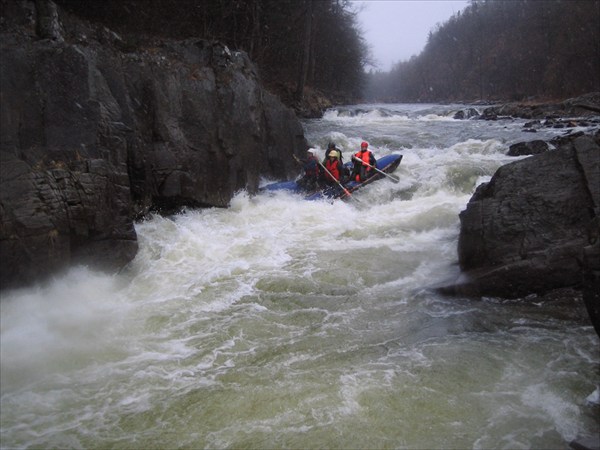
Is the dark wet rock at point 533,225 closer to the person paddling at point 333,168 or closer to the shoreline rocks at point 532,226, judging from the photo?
the shoreline rocks at point 532,226

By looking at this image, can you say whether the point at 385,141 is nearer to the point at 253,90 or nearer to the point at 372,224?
the point at 253,90

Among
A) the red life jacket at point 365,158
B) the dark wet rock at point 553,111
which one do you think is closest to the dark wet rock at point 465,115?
the dark wet rock at point 553,111

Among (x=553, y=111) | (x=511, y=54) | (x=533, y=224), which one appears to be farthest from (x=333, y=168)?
(x=511, y=54)

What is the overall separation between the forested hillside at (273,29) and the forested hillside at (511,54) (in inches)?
562

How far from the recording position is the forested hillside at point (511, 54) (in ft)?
99.0

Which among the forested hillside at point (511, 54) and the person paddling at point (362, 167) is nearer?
the person paddling at point (362, 167)

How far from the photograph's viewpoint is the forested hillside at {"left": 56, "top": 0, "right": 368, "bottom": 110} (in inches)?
431

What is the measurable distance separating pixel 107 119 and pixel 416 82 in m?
79.1

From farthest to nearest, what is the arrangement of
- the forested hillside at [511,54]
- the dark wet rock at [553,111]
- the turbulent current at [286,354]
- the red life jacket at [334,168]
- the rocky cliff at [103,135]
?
the forested hillside at [511,54], the dark wet rock at [553,111], the red life jacket at [334,168], the rocky cliff at [103,135], the turbulent current at [286,354]

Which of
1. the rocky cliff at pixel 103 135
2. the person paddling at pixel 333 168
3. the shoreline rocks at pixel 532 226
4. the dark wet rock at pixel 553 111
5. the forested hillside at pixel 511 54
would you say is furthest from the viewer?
the forested hillside at pixel 511 54

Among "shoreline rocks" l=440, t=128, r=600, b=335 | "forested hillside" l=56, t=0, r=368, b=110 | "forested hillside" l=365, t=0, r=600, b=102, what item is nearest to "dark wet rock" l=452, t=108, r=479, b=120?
"forested hillside" l=56, t=0, r=368, b=110

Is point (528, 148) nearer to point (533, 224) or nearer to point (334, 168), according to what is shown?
point (334, 168)

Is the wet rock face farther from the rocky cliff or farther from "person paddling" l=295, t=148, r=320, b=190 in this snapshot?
"person paddling" l=295, t=148, r=320, b=190

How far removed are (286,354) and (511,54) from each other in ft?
161
